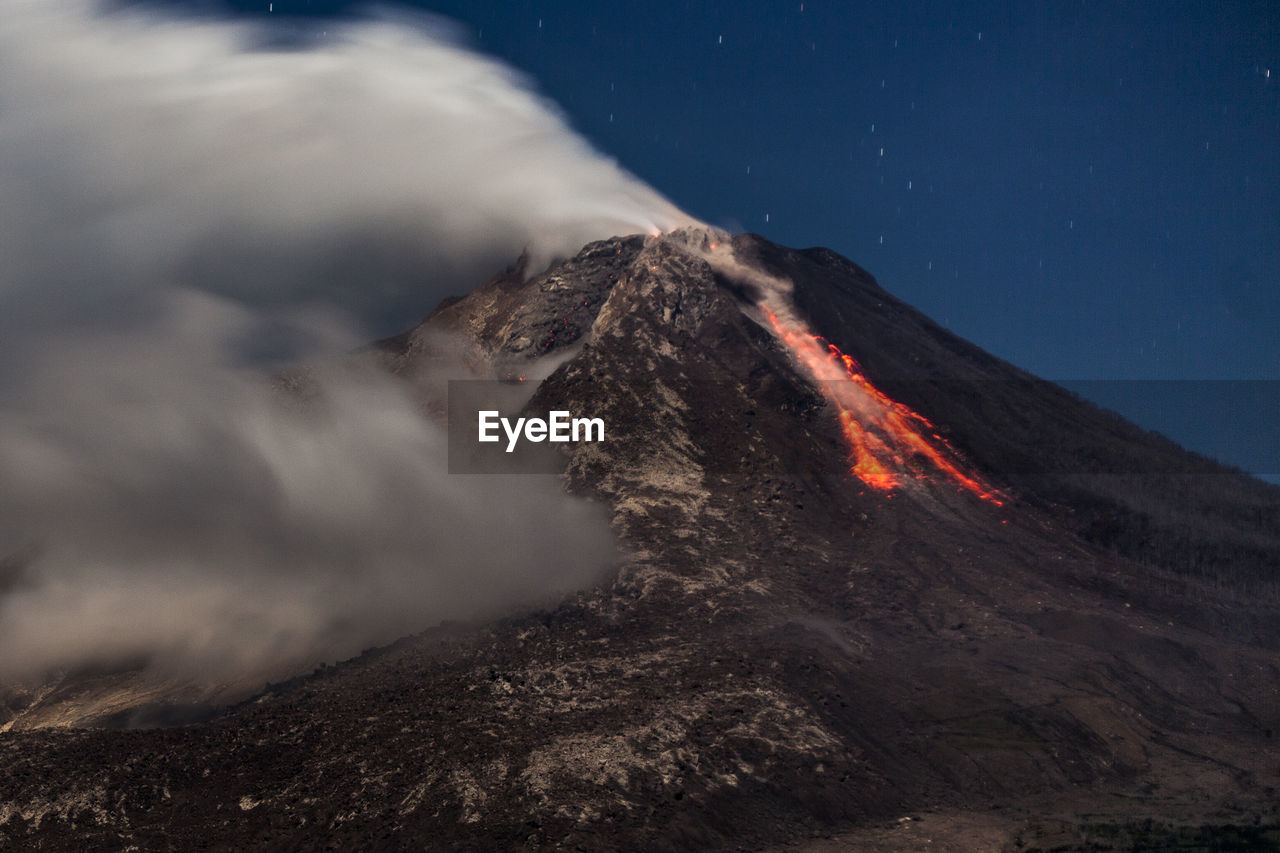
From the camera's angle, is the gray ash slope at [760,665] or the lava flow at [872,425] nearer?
the gray ash slope at [760,665]

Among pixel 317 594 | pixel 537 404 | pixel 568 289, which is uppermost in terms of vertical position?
pixel 568 289

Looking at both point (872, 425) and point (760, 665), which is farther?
point (872, 425)

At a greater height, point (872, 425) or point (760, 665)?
point (872, 425)

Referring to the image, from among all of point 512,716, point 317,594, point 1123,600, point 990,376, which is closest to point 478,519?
point 317,594

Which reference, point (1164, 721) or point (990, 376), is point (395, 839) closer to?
point (1164, 721)
